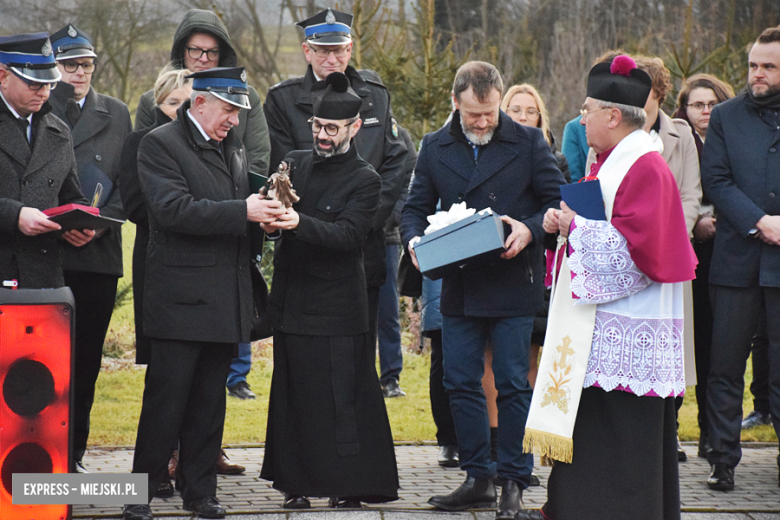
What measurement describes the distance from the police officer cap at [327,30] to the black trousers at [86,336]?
1.83 meters

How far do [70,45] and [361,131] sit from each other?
1.83m

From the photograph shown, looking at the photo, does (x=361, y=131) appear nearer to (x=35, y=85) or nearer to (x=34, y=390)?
(x=35, y=85)

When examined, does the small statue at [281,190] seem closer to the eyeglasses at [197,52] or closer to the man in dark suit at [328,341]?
the man in dark suit at [328,341]

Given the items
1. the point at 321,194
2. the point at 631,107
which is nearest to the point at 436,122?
the point at 321,194

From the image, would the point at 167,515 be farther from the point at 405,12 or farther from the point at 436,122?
the point at 405,12

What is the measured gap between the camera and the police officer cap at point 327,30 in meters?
5.63

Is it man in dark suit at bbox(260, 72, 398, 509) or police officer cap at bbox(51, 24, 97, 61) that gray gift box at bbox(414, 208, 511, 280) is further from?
police officer cap at bbox(51, 24, 97, 61)

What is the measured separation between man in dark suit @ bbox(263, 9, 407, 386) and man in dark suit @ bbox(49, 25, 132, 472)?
0.96 m

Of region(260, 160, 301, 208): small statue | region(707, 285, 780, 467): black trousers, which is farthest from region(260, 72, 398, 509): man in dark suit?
region(707, 285, 780, 467): black trousers

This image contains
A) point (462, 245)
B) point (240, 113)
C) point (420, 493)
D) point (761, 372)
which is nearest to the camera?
point (462, 245)

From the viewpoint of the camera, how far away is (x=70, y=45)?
579 centimetres

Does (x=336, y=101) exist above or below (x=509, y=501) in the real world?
above

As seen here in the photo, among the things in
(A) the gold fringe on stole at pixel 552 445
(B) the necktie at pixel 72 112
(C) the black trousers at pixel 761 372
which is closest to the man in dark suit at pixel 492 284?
(A) the gold fringe on stole at pixel 552 445

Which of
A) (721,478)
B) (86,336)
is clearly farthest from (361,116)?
(721,478)
